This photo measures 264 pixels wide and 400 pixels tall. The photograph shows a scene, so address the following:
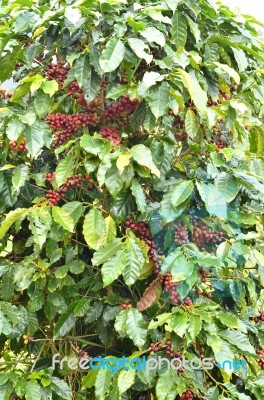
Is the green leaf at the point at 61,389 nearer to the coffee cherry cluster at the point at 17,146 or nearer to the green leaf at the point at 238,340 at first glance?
the green leaf at the point at 238,340

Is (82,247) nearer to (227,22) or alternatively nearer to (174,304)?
(174,304)

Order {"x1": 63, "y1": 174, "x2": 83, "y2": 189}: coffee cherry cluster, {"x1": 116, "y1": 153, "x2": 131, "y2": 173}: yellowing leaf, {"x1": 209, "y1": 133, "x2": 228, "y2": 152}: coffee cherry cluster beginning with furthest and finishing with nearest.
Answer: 1. {"x1": 209, "y1": 133, "x2": 228, "y2": 152}: coffee cherry cluster
2. {"x1": 63, "y1": 174, "x2": 83, "y2": 189}: coffee cherry cluster
3. {"x1": 116, "y1": 153, "x2": 131, "y2": 173}: yellowing leaf

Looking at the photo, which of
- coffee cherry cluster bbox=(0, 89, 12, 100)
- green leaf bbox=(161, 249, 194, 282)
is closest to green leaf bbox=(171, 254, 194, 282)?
green leaf bbox=(161, 249, 194, 282)

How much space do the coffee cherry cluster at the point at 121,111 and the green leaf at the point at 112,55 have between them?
0.54 feet

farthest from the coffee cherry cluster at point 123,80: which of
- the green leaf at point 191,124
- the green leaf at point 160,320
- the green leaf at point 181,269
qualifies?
the green leaf at point 160,320

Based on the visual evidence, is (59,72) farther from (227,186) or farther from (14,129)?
(227,186)

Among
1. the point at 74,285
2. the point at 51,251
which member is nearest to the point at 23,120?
the point at 51,251

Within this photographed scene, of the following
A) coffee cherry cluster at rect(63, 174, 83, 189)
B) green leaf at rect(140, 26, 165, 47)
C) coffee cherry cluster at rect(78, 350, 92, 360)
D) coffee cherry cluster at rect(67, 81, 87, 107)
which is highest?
green leaf at rect(140, 26, 165, 47)

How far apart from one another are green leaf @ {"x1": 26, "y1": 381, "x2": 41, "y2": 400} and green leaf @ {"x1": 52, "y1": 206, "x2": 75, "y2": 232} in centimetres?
42

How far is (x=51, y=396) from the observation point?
1.47 meters

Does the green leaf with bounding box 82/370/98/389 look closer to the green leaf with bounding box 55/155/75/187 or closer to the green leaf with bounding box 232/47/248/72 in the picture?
the green leaf with bounding box 55/155/75/187

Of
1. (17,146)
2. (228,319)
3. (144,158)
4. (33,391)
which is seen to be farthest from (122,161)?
(33,391)

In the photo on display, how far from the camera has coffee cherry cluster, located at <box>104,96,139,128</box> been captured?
153cm

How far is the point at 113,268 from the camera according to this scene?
53.3 inches
